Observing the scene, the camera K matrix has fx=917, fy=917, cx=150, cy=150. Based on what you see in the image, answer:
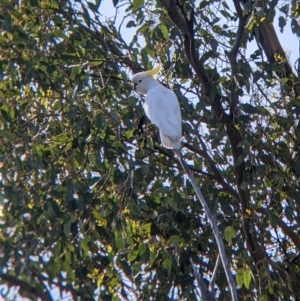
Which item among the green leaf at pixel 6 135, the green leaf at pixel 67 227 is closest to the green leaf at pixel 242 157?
the green leaf at pixel 67 227

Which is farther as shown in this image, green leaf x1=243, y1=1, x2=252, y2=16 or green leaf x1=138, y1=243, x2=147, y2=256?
green leaf x1=243, y1=1, x2=252, y2=16

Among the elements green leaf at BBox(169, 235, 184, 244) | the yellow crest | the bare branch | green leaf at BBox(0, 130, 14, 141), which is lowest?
the bare branch

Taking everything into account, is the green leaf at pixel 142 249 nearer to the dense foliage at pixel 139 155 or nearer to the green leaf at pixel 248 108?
the dense foliage at pixel 139 155

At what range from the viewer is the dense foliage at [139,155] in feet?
12.0

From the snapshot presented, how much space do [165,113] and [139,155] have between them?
0.35m

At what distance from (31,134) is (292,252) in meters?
1.42

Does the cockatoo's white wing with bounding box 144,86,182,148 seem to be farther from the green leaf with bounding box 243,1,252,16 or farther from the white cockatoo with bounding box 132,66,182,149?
the green leaf with bounding box 243,1,252,16

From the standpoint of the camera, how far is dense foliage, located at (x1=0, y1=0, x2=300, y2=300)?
3.65 metres

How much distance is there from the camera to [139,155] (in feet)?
13.6

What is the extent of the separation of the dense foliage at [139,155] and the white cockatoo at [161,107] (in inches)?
2.6

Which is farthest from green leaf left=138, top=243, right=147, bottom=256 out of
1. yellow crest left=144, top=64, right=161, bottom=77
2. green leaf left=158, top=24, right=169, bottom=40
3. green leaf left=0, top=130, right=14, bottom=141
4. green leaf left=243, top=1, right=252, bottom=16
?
green leaf left=243, top=1, right=252, bottom=16

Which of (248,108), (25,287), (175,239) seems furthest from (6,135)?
(248,108)

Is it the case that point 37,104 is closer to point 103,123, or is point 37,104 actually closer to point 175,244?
point 103,123

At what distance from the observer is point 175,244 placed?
3867mm
